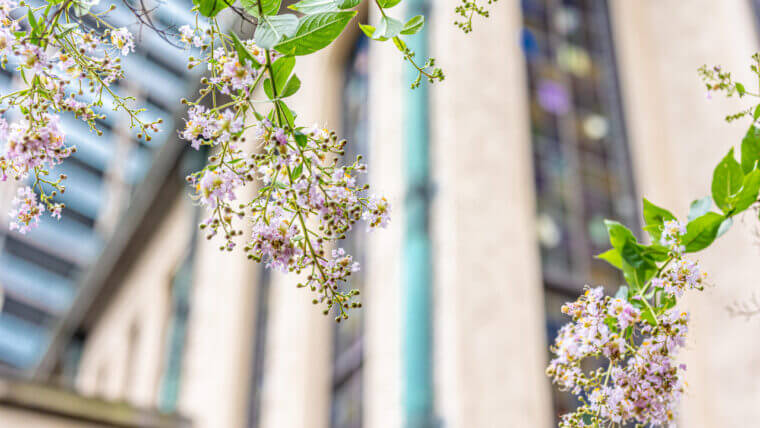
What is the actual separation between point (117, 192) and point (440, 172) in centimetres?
1605

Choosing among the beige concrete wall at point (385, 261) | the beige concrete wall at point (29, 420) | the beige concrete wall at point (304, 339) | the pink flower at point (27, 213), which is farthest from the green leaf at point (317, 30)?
the beige concrete wall at point (29, 420)

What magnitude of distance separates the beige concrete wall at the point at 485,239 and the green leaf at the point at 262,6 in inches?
154

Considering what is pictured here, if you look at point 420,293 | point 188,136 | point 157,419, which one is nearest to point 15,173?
point 188,136

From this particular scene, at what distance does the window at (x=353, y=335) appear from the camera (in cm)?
604

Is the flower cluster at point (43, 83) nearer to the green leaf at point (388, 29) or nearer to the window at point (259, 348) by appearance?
the green leaf at point (388, 29)

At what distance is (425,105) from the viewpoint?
5.69 metres

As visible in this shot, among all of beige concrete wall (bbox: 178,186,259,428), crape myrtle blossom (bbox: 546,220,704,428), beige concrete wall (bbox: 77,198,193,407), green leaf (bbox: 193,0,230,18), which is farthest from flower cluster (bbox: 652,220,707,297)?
beige concrete wall (bbox: 77,198,193,407)

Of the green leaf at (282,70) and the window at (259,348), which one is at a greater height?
the window at (259,348)

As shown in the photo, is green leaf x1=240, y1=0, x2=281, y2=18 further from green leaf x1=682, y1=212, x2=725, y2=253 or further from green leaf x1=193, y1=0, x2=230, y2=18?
green leaf x1=682, y1=212, x2=725, y2=253

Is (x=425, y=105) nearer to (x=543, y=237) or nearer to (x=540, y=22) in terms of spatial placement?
(x=543, y=237)

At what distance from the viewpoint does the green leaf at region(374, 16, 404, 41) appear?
87 cm

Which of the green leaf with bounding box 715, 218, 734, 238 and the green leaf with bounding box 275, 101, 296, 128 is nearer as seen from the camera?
the green leaf with bounding box 275, 101, 296, 128

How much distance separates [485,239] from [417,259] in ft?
1.47

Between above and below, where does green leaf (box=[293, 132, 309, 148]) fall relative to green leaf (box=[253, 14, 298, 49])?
below
